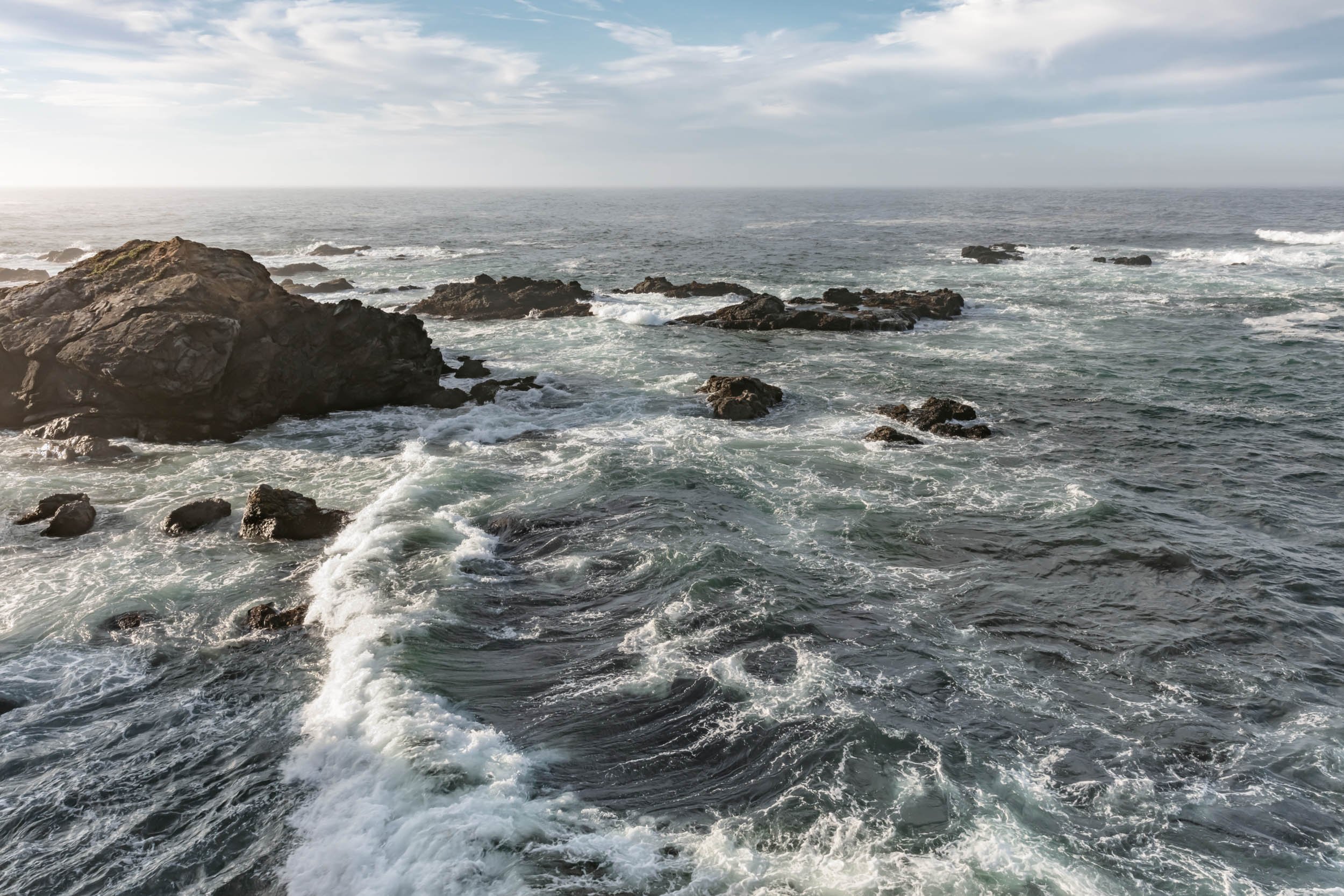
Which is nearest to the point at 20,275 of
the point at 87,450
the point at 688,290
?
the point at 87,450

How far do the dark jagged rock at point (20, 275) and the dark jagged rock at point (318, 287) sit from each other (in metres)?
17.7

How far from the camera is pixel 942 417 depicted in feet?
87.7

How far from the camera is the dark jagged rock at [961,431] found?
25.4 metres

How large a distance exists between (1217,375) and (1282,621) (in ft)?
73.5

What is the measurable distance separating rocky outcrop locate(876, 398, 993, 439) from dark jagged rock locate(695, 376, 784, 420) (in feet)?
14.0

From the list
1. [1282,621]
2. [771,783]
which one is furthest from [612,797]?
[1282,621]

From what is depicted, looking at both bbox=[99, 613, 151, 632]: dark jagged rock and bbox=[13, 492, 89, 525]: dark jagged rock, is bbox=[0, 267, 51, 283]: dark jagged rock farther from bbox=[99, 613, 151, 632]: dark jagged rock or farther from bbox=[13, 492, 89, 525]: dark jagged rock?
bbox=[99, 613, 151, 632]: dark jagged rock

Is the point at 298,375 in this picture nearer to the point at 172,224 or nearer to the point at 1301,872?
the point at 1301,872

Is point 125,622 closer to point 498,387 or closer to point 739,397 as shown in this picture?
point 498,387

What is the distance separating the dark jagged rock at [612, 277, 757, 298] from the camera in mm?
53031

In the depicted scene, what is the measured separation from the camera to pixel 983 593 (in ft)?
52.3

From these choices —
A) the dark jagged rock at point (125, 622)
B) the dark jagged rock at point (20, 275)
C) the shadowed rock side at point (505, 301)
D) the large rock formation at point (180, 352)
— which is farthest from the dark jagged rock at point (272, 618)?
the dark jagged rock at point (20, 275)

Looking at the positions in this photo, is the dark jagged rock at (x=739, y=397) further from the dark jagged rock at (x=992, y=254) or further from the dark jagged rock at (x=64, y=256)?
the dark jagged rock at (x=64, y=256)

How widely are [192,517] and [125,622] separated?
4285 millimetres
